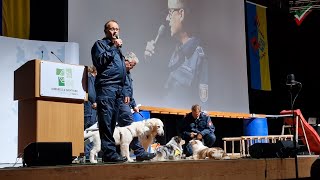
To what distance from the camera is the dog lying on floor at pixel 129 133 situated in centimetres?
440

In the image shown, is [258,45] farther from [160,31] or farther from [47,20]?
[47,20]

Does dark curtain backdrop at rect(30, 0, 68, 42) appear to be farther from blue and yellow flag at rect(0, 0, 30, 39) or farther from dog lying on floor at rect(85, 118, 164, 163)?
dog lying on floor at rect(85, 118, 164, 163)

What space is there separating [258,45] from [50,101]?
6.80 m

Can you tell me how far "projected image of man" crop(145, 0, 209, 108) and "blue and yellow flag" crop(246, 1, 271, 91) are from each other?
6.15 ft

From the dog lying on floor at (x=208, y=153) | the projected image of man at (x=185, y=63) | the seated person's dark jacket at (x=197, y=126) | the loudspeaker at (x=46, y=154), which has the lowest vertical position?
the dog lying on floor at (x=208, y=153)

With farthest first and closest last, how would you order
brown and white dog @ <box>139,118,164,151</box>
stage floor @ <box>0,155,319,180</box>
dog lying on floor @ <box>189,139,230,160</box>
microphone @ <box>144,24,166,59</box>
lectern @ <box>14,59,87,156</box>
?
1. microphone @ <box>144,24,166,59</box>
2. dog lying on floor @ <box>189,139,230,160</box>
3. brown and white dog @ <box>139,118,164,151</box>
4. lectern @ <box>14,59,87,156</box>
5. stage floor @ <box>0,155,319,180</box>

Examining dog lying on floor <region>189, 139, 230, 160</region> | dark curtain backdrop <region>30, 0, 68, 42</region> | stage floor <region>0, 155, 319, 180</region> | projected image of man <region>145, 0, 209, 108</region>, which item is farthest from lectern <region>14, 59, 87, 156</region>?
projected image of man <region>145, 0, 209, 108</region>

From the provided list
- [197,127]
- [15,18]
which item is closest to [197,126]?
[197,127]

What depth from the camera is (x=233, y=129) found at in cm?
962

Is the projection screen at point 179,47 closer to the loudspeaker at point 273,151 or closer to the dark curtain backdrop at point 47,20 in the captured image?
the dark curtain backdrop at point 47,20

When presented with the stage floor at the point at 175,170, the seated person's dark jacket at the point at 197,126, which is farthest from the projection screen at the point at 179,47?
the stage floor at the point at 175,170

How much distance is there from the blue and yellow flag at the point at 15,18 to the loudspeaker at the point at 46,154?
156 inches

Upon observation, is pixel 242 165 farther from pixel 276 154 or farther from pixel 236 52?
pixel 236 52

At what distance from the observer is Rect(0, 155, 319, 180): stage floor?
2564 mm
